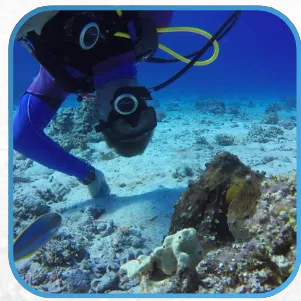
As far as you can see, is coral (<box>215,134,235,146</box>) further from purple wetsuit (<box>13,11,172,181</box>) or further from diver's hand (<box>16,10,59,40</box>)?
diver's hand (<box>16,10,59,40</box>)

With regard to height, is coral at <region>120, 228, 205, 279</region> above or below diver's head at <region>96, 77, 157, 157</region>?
below

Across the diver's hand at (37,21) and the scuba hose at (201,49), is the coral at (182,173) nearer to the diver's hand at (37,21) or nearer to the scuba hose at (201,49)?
the scuba hose at (201,49)

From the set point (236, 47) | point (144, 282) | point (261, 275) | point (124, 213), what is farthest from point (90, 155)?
point (236, 47)

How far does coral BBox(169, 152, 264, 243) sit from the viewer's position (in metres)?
2.76

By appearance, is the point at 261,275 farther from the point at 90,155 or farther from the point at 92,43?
the point at 90,155

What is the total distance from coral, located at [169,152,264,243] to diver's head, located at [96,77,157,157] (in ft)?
2.65

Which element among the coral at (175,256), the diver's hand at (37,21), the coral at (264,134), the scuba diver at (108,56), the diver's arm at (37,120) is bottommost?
the coral at (264,134)

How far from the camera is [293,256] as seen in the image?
6.45 ft

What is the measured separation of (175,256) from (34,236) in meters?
1.17

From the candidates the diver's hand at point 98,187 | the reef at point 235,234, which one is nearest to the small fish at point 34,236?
the reef at point 235,234

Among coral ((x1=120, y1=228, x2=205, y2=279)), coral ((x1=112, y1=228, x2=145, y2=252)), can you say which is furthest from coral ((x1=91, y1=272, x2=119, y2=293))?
coral ((x1=112, y1=228, x2=145, y2=252))

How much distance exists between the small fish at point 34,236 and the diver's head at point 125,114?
35.8 inches

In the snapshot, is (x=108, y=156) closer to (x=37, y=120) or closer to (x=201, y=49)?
(x=37, y=120)

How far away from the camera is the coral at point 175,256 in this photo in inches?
93.8
